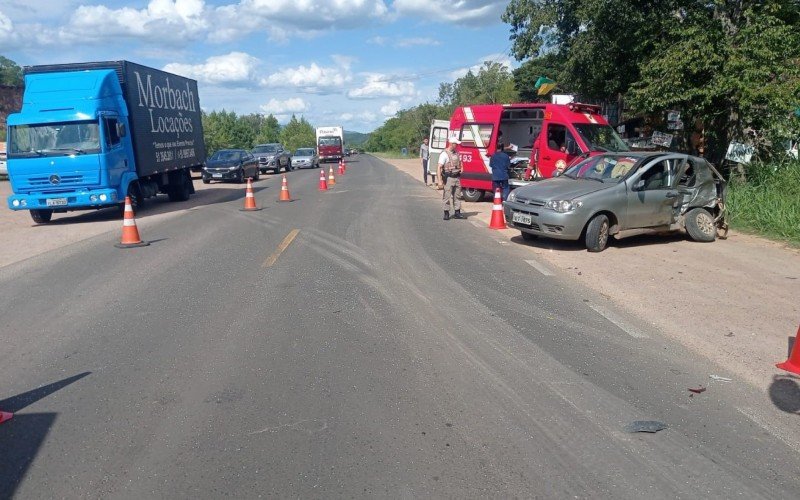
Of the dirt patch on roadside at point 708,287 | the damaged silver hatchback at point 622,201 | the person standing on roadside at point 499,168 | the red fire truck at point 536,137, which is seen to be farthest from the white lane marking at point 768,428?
the person standing on roadside at point 499,168

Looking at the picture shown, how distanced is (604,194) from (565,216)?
2.56 ft

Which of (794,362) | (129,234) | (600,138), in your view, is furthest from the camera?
(600,138)

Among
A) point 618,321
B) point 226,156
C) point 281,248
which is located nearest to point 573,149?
point 281,248

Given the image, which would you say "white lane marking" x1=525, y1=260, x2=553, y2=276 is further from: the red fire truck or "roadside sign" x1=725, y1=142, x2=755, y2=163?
"roadside sign" x1=725, y1=142, x2=755, y2=163

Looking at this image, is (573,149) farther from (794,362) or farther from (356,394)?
(356,394)

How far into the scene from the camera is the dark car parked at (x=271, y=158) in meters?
37.1

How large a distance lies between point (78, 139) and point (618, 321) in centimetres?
1344

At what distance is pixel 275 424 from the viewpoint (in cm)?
421

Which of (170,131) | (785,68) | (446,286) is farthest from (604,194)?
(170,131)

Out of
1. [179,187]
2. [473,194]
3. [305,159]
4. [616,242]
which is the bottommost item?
[616,242]

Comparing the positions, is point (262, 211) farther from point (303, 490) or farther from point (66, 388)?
point (303, 490)

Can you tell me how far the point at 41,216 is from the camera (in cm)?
1566

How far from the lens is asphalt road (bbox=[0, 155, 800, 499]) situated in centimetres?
359

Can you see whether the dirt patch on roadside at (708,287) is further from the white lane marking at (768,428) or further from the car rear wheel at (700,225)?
the white lane marking at (768,428)
